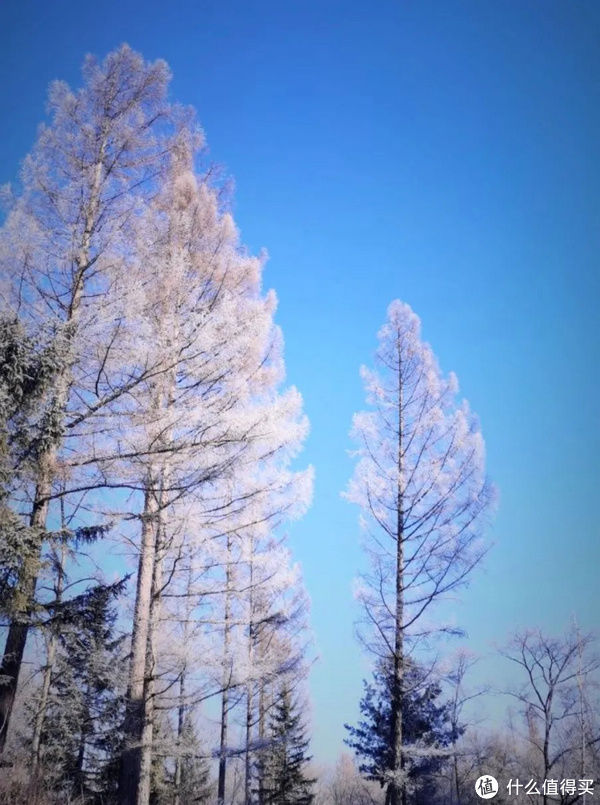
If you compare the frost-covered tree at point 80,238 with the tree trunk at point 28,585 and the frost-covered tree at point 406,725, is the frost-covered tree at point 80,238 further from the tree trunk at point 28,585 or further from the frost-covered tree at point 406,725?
the frost-covered tree at point 406,725

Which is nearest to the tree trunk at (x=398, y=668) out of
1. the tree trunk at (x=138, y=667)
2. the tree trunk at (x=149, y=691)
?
the tree trunk at (x=149, y=691)

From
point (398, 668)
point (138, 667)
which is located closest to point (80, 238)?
point (138, 667)

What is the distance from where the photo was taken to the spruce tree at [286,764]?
55.5ft

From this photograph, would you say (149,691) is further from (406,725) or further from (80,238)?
(406,725)

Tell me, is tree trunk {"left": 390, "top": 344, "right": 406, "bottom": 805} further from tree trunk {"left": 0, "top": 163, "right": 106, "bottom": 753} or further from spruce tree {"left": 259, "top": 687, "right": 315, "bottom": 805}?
spruce tree {"left": 259, "top": 687, "right": 315, "bottom": 805}

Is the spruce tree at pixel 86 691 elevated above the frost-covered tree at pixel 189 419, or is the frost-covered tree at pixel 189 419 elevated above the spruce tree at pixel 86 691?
the frost-covered tree at pixel 189 419

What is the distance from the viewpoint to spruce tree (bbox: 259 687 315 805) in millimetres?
16922

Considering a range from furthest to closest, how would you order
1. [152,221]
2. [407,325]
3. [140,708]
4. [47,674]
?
A: [47,674]
[407,325]
[152,221]
[140,708]

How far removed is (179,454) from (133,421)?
68 centimetres

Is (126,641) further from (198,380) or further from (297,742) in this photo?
(297,742)

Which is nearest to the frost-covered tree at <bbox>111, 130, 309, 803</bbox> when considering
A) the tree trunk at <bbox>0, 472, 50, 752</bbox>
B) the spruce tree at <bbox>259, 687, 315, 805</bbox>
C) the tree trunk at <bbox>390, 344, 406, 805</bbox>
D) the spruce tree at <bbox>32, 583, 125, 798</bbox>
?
the spruce tree at <bbox>32, 583, 125, 798</bbox>

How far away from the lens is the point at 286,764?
17609 millimetres

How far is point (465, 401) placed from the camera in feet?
28.7

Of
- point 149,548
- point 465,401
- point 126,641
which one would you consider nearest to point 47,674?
point 126,641
